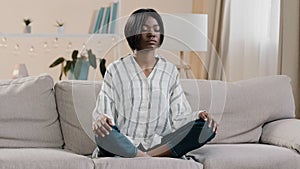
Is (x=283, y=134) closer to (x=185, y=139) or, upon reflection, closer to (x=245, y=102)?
(x=245, y=102)

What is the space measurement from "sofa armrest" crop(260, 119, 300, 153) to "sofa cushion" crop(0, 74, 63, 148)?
99cm

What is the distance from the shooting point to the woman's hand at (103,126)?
2.57 m

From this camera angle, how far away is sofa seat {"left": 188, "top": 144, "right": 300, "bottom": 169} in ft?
8.65

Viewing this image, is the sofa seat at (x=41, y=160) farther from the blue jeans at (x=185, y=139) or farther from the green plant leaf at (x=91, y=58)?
the green plant leaf at (x=91, y=58)

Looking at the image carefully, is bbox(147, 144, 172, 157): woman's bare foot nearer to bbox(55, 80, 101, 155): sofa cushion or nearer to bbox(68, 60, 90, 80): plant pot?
bbox(55, 80, 101, 155): sofa cushion

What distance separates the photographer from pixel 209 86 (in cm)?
312

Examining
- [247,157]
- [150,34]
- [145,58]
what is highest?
[150,34]

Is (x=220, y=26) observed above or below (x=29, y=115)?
above

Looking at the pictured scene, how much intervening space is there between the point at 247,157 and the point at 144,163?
46 cm

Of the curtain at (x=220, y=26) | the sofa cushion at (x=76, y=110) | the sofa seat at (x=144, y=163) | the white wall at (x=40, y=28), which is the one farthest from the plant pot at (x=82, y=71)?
the white wall at (x=40, y=28)

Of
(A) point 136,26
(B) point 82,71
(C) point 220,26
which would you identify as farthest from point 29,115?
(C) point 220,26

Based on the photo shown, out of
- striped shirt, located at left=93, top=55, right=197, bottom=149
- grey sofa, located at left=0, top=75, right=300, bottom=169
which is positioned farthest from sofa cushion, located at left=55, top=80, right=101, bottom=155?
striped shirt, located at left=93, top=55, right=197, bottom=149

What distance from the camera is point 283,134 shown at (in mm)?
2922

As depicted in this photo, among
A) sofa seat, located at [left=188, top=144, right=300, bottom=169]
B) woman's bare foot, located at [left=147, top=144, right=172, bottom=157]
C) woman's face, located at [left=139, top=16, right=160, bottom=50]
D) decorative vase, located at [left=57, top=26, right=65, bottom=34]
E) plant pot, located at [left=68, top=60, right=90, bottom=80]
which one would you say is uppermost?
woman's face, located at [left=139, top=16, right=160, bottom=50]
